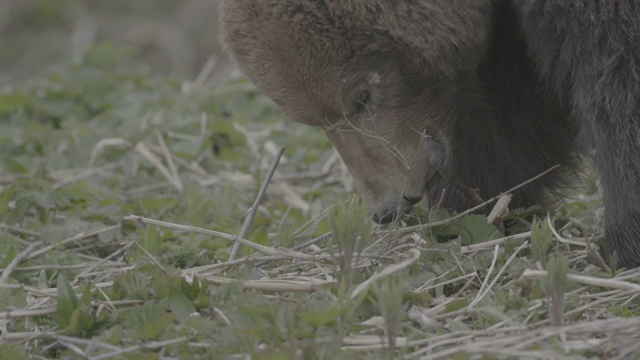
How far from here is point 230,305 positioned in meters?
3.58

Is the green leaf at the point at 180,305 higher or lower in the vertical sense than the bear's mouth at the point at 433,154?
lower

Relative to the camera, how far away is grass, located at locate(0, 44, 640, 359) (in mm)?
3312

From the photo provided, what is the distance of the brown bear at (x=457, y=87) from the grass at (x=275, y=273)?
8.7 inches

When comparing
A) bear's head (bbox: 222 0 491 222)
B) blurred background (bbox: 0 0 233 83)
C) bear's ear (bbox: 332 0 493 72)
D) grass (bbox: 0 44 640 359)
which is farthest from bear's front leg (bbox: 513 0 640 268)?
blurred background (bbox: 0 0 233 83)

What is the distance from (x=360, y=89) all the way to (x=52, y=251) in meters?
1.55

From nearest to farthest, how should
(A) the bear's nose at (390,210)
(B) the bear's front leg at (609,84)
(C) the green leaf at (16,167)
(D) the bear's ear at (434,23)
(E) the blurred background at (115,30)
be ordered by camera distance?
1. (B) the bear's front leg at (609,84)
2. (D) the bear's ear at (434,23)
3. (A) the bear's nose at (390,210)
4. (C) the green leaf at (16,167)
5. (E) the blurred background at (115,30)

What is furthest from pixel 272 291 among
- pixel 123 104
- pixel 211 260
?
pixel 123 104

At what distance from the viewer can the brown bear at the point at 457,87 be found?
3.96 m

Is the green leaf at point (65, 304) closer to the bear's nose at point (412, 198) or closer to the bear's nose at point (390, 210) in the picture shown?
the bear's nose at point (390, 210)

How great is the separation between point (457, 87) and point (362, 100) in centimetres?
42

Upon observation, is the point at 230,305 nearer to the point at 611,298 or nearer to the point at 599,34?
the point at 611,298

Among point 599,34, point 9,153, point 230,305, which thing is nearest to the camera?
point 230,305

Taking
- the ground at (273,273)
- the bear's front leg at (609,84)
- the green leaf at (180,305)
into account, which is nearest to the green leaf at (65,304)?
the ground at (273,273)

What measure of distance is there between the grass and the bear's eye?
1.48 ft
